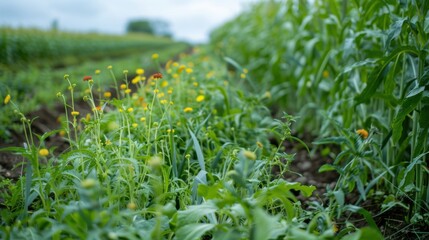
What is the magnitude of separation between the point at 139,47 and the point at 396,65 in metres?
27.7

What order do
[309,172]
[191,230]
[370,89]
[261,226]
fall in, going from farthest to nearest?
[309,172] < [370,89] < [191,230] < [261,226]

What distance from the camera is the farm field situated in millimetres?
1327

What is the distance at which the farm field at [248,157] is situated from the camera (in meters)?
Answer: 1.33

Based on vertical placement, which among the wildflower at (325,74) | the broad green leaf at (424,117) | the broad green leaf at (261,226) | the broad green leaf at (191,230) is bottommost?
the broad green leaf at (191,230)

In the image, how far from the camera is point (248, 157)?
1169mm

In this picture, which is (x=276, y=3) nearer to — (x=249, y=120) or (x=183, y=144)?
(x=249, y=120)

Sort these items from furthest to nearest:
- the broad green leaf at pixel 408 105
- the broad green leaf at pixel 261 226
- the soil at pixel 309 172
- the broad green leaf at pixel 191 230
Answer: the soil at pixel 309 172
the broad green leaf at pixel 408 105
the broad green leaf at pixel 191 230
the broad green leaf at pixel 261 226

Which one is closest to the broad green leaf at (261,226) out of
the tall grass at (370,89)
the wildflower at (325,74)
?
the tall grass at (370,89)

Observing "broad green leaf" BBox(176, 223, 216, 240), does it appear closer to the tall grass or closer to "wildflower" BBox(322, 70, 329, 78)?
the tall grass

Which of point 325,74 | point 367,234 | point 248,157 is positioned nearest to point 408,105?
point 367,234

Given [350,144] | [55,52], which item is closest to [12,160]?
[350,144]

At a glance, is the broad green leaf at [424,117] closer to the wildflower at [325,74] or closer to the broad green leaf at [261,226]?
the broad green leaf at [261,226]

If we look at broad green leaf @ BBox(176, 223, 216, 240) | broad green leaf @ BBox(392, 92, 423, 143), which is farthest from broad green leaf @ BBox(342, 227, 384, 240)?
broad green leaf @ BBox(392, 92, 423, 143)

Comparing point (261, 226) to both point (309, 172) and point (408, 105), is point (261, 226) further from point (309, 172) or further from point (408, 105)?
point (309, 172)
